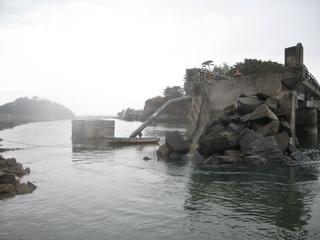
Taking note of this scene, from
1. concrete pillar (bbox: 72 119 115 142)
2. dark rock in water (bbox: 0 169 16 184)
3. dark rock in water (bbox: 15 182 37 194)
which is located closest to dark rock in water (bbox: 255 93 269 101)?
dark rock in water (bbox: 15 182 37 194)

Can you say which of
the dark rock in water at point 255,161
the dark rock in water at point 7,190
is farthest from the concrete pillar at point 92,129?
the dark rock in water at point 7,190

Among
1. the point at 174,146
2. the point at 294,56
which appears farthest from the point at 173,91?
the point at 174,146

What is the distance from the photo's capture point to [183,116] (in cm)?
11656

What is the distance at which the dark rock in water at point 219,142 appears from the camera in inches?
826

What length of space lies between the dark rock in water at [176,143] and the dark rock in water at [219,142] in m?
2.36

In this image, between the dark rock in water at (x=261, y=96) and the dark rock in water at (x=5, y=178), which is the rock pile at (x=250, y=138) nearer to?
the dark rock in water at (x=261, y=96)

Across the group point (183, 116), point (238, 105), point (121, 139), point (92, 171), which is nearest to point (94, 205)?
point (92, 171)

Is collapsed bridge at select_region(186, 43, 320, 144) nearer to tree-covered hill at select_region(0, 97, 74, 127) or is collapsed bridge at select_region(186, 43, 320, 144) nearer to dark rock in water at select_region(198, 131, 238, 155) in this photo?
dark rock in water at select_region(198, 131, 238, 155)

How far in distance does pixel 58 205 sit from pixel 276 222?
724 cm

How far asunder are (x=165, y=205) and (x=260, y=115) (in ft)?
40.2

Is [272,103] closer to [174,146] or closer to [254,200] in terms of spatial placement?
[174,146]

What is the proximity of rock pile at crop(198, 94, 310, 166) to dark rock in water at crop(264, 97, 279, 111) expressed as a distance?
36cm

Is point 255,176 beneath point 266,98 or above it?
beneath

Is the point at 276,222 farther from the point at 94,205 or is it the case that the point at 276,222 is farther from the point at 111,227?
the point at 94,205
